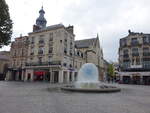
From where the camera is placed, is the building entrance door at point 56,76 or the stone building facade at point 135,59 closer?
the building entrance door at point 56,76

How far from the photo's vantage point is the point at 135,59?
136 feet

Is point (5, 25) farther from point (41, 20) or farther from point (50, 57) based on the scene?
point (41, 20)

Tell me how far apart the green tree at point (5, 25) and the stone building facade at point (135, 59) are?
35.0 m

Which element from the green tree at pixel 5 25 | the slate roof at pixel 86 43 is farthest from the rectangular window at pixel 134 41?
the green tree at pixel 5 25

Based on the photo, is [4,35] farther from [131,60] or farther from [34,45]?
[131,60]

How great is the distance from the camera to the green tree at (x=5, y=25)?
1645 centimetres

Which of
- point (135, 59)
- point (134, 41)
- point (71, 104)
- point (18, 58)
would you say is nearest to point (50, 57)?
point (18, 58)

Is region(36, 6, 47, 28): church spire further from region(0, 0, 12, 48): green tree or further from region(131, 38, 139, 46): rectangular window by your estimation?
region(0, 0, 12, 48): green tree

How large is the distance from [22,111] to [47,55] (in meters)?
31.8

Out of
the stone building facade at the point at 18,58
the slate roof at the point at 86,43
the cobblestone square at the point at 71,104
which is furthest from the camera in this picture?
the slate roof at the point at 86,43

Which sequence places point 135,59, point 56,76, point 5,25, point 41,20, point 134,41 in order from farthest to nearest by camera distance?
point 41,20, point 134,41, point 135,59, point 56,76, point 5,25

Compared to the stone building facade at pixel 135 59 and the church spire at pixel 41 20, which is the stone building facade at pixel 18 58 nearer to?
the church spire at pixel 41 20

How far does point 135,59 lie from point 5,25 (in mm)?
36351

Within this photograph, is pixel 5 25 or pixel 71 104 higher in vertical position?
pixel 5 25
